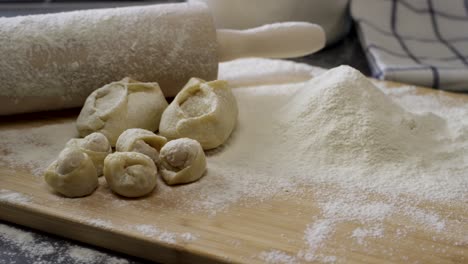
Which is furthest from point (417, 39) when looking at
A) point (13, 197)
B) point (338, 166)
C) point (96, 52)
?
point (13, 197)

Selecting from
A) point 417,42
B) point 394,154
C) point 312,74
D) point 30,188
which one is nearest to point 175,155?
point 30,188

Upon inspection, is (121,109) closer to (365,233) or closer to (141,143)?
(141,143)

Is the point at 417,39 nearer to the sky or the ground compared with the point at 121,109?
nearer to the ground

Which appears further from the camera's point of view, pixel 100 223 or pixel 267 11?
pixel 267 11

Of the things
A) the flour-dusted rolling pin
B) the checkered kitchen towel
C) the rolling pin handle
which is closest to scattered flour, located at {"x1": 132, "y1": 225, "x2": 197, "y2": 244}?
the flour-dusted rolling pin

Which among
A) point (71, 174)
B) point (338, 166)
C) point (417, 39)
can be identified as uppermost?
point (71, 174)

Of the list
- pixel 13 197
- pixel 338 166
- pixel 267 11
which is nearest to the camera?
pixel 13 197
